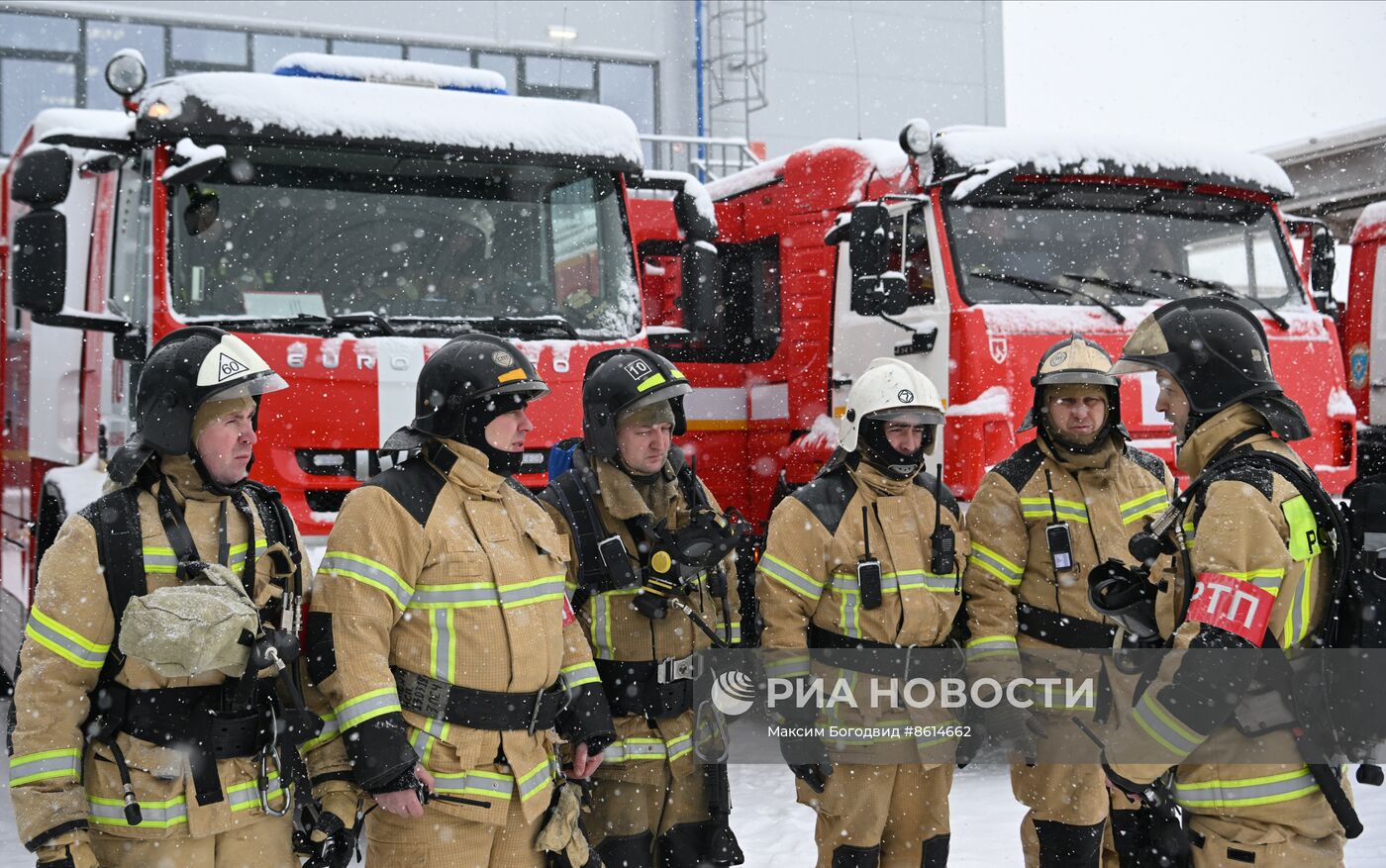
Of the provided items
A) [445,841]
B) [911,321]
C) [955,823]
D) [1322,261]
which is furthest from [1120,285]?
[445,841]

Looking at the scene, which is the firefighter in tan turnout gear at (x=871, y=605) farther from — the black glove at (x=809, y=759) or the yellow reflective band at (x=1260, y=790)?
the yellow reflective band at (x=1260, y=790)

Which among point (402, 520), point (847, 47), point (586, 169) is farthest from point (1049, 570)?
point (847, 47)

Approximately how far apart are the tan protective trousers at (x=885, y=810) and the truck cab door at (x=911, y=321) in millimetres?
2412

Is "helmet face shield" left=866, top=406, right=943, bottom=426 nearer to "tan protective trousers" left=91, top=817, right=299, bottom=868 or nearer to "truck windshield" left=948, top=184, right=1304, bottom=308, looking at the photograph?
"tan protective trousers" left=91, top=817, right=299, bottom=868

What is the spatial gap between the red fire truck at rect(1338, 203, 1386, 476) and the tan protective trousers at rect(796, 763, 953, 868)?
5976mm

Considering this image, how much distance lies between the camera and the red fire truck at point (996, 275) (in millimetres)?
5930

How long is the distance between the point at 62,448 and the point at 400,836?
390 centimetres

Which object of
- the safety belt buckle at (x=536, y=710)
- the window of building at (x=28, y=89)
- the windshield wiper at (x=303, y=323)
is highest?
the window of building at (x=28, y=89)

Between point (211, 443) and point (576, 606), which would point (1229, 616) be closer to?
point (576, 606)

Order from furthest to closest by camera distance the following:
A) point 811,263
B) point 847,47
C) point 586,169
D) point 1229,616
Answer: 1. point 847,47
2. point 811,263
3. point 586,169
4. point 1229,616

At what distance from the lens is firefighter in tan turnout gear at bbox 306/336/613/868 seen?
2.87 meters

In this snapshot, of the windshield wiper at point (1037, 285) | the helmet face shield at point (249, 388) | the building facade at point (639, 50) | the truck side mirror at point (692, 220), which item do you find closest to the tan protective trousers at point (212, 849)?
the helmet face shield at point (249, 388)

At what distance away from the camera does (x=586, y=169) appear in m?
5.79

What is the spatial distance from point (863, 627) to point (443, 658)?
4.42 ft
